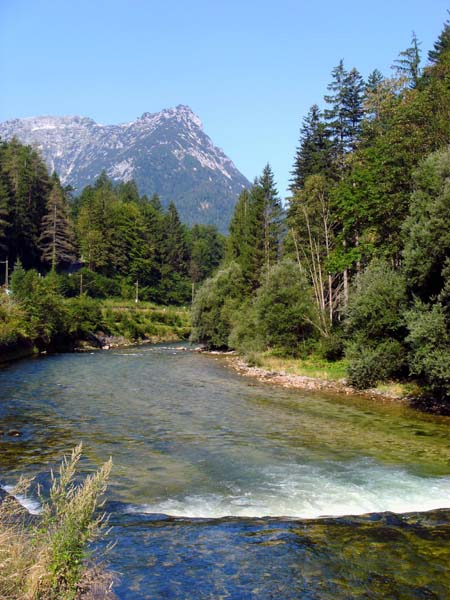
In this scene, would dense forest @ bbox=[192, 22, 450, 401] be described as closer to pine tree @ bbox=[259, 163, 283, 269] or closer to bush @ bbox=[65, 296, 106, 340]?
pine tree @ bbox=[259, 163, 283, 269]

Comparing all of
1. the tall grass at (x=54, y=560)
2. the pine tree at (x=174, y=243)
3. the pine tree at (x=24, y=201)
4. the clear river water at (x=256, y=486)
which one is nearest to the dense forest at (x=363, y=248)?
the clear river water at (x=256, y=486)

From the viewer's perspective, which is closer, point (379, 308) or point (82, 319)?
point (379, 308)

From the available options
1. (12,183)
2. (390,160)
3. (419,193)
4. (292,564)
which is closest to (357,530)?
(292,564)

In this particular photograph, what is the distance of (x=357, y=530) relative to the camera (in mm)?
9648

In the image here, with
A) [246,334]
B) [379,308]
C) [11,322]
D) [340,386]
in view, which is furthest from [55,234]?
[379,308]

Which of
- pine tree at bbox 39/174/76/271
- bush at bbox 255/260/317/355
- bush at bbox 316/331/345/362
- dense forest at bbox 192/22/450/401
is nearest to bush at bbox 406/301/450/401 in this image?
dense forest at bbox 192/22/450/401

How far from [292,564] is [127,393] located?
18.7 meters

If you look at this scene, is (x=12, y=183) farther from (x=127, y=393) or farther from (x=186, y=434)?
(x=186, y=434)

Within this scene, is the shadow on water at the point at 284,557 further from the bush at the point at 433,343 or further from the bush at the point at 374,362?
the bush at the point at 374,362

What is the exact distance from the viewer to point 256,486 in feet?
40.0

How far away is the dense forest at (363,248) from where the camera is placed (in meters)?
21.8

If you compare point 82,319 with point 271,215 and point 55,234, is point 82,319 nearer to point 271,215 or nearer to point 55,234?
point 271,215

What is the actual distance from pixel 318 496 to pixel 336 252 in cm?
2974

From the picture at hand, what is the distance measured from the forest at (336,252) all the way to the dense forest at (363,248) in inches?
3.7
